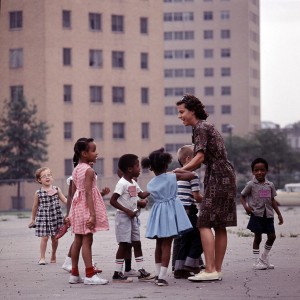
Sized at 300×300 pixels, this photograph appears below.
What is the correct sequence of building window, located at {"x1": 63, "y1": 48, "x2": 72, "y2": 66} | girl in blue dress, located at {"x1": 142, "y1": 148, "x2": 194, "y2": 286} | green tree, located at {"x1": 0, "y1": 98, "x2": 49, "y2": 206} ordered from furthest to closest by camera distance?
building window, located at {"x1": 63, "y1": 48, "x2": 72, "y2": 66}
green tree, located at {"x1": 0, "y1": 98, "x2": 49, "y2": 206}
girl in blue dress, located at {"x1": 142, "y1": 148, "x2": 194, "y2": 286}

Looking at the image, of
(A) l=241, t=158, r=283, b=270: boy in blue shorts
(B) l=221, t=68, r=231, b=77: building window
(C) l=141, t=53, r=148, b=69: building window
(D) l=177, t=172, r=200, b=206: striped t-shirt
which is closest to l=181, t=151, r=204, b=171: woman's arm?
(D) l=177, t=172, r=200, b=206: striped t-shirt

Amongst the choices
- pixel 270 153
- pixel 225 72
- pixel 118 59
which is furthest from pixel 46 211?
pixel 225 72

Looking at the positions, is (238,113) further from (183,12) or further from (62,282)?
(62,282)

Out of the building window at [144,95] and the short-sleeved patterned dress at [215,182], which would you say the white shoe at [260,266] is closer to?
the short-sleeved patterned dress at [215,182]

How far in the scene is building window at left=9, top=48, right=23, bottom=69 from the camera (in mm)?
89062

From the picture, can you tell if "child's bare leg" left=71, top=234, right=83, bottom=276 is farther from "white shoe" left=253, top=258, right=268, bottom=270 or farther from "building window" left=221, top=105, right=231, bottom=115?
"building window" left=221, top=105, right=231, bottom=115

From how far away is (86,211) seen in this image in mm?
11734

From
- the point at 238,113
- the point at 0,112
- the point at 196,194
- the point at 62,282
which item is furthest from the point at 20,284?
the point at 238,113

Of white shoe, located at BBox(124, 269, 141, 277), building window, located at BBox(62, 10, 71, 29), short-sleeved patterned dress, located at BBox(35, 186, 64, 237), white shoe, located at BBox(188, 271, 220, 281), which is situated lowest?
white shoe, located at BBox(124, 269, 141, 277)

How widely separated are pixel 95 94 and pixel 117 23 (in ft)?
22.5

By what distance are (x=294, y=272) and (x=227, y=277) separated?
1.02 m

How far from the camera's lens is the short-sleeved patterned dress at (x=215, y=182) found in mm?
11609

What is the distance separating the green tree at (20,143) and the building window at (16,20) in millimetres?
13011

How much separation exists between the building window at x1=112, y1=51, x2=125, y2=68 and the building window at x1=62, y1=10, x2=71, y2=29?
17.8ft
